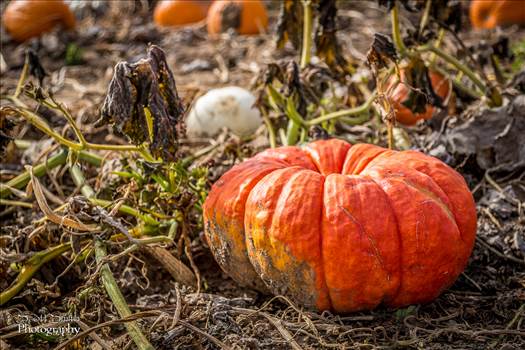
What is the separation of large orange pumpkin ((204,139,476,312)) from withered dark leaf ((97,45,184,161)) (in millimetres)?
327

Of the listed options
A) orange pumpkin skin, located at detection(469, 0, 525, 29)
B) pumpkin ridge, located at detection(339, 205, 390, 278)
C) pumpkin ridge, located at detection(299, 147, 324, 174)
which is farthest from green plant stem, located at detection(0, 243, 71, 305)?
orange pumpkin skin, located at detection(469, 0, 525, 29)

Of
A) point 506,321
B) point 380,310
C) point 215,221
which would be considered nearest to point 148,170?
point 215,221

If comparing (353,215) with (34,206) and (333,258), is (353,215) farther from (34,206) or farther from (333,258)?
(34,206)

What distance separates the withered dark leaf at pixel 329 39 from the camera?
3553mm

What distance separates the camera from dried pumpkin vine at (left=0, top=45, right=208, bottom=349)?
2.46 m

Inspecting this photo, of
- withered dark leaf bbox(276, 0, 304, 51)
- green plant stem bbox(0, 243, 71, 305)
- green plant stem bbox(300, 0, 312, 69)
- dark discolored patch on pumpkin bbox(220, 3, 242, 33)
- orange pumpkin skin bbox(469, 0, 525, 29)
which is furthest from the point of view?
dark discolored patch on pumpkin bbox(220, 3, 242, 33)

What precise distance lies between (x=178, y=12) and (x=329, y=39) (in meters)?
4.91

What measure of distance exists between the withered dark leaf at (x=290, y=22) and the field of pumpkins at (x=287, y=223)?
0.04 ft

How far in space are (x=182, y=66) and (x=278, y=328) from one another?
174 inches

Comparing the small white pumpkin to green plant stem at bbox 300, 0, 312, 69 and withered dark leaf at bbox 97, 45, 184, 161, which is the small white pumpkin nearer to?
green plant stem at bbox 300, 0, 312, 69

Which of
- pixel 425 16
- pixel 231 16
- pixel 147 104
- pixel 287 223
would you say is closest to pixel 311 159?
pixel 287 223

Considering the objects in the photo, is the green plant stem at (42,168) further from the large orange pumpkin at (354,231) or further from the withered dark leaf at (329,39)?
the withered dark leaf at (329,39)

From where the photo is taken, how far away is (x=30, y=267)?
269 centimetres

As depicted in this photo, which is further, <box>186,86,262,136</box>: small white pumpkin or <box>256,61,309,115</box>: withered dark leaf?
<box>186,86,262,136</box>: small white pumpkin
